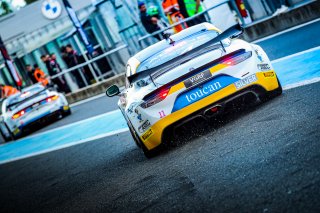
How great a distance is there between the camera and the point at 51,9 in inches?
1234

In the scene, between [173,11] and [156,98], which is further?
[173,11]

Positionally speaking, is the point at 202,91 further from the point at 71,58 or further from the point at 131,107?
the point at 71,58

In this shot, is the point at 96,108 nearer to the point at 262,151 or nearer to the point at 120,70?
the point at 120,70

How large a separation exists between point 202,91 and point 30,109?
10661 mm

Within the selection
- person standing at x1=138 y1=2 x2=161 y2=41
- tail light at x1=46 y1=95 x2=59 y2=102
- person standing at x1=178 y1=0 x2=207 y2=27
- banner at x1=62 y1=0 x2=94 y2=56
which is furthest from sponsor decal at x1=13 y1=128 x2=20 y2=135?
person standing at x1=178 y1=0 x2=207 y2=27

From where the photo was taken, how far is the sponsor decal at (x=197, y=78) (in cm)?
601

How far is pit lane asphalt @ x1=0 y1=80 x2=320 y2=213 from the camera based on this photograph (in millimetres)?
3836

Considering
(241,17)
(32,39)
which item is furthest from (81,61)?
(32,39)

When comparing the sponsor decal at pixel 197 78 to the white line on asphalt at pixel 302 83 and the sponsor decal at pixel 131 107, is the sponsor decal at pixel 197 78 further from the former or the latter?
the white line on asphalt at pixel 302 83

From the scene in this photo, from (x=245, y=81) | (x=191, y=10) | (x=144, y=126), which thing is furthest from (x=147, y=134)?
(x=191, y=10)

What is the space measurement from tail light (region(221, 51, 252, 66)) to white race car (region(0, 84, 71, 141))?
10.5 meters

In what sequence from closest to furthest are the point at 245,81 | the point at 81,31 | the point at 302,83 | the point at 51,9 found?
the point at 245,81 → the point at 302,83 → the point at 81,31 → the point at 51,9

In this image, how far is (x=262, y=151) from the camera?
191 inches

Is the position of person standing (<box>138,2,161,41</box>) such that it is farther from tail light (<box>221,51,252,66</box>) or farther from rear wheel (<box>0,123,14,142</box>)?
tail light (<box>221,51,252,66</box>)
